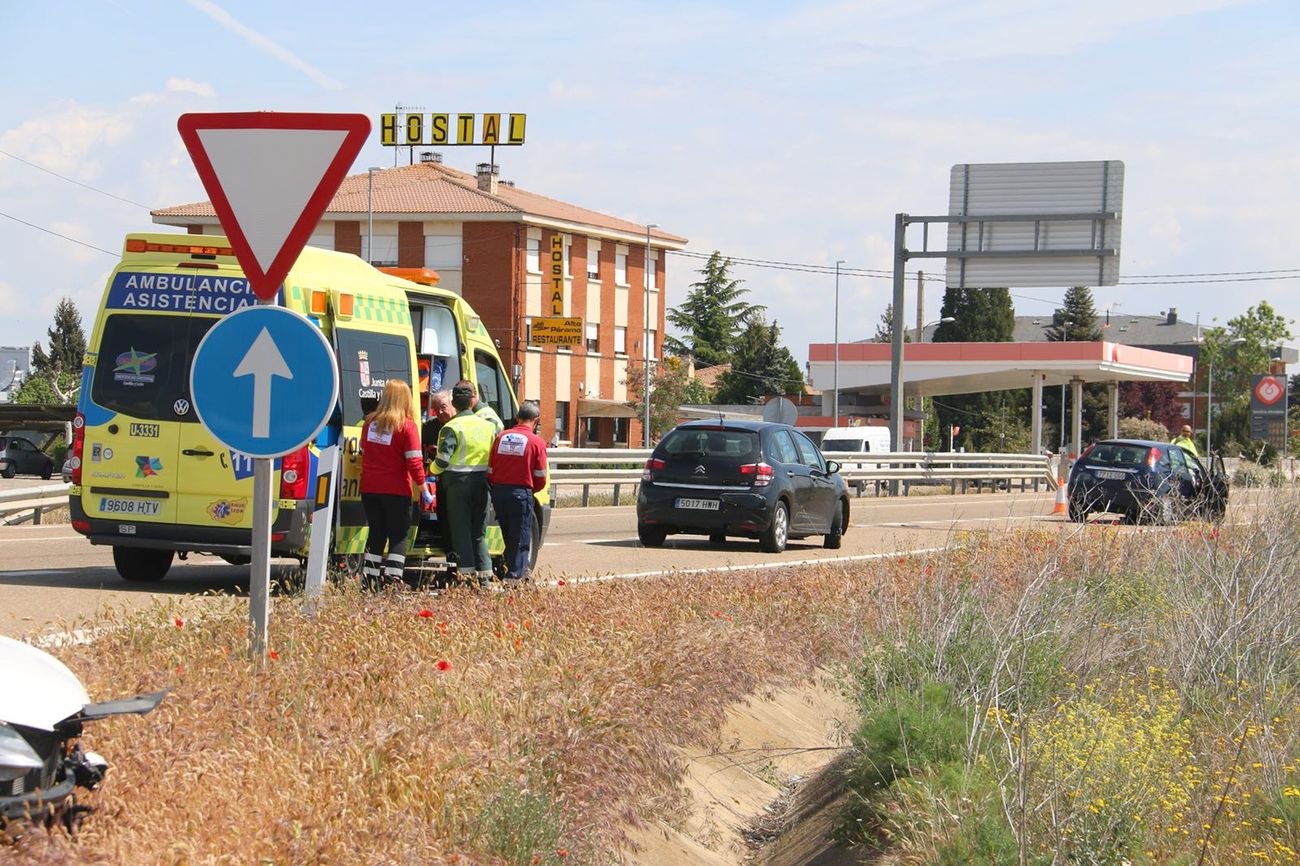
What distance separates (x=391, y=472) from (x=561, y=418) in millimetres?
57700

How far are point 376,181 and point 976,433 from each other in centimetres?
4041

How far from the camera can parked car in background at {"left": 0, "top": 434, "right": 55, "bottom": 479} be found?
57719 mm

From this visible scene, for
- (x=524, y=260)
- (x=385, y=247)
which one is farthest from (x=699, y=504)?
Answer: (x=385, y=247)

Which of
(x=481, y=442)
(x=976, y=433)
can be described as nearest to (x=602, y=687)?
(x=481, y=442)

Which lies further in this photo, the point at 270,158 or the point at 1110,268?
the point at 1110,268

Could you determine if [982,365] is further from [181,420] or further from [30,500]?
[181,420]

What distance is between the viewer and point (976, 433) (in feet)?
306

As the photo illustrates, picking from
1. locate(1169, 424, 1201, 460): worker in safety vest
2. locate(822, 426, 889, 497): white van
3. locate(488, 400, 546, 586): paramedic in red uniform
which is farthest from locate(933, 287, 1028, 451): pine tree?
locate(488, 400, 546, 586): paramedic in red uniform

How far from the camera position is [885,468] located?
39.4 metres

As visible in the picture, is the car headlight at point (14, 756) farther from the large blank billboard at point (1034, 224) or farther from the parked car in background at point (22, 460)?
the parked car in background at point (22, 460)

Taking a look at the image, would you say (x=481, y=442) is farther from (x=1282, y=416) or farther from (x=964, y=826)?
(x=1282, y=416)

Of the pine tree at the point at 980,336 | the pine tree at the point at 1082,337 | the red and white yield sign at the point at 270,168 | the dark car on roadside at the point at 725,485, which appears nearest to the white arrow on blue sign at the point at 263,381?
the red and white yield sign at the point at 270,168

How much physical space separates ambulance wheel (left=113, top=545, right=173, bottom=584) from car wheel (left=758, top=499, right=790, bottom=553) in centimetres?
776

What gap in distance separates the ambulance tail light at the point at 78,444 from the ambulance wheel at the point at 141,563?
0.74m
